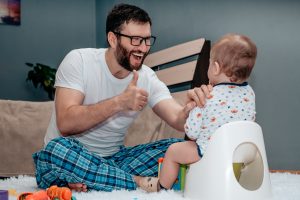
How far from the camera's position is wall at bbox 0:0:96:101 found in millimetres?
4551

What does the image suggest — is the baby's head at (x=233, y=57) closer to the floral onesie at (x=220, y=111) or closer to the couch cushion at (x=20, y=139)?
the floral onesie at (x=220, y=111)

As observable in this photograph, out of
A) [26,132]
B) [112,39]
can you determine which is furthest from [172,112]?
[26,132]

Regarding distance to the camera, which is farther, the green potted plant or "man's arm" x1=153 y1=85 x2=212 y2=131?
the green potted plant

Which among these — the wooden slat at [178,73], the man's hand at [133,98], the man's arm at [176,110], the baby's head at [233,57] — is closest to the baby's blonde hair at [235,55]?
the baby's head at [233,57]

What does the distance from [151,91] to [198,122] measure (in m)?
0.48

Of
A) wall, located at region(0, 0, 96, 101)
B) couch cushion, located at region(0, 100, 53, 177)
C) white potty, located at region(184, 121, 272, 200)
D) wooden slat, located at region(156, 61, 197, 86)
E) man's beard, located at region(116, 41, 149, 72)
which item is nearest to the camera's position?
white potty, located at region(184, 121, 272, 200)

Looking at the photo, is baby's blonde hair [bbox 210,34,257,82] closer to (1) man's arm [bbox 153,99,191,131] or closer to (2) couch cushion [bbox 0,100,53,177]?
(1) man's arm [bbox 153,99,191,131]

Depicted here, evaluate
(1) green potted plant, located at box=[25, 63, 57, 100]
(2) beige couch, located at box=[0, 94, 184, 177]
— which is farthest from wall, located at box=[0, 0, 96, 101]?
(2) beige couch, located at box=[0, 94, 184, 177]

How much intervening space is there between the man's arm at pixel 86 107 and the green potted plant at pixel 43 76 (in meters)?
2.46

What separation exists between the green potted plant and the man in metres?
2.36

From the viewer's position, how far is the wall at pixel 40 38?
179 inches

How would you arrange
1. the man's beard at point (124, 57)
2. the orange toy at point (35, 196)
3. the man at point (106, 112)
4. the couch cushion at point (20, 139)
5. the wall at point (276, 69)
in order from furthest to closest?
the wall at point (276, 69), the couch cushion at point (20, 139), the man's beard at point (124, 57), the man at point (106, 112), the orange toy at point (35, 196)

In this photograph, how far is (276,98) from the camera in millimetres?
3473

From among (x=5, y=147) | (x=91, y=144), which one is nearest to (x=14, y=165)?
(x=5, y=147)
